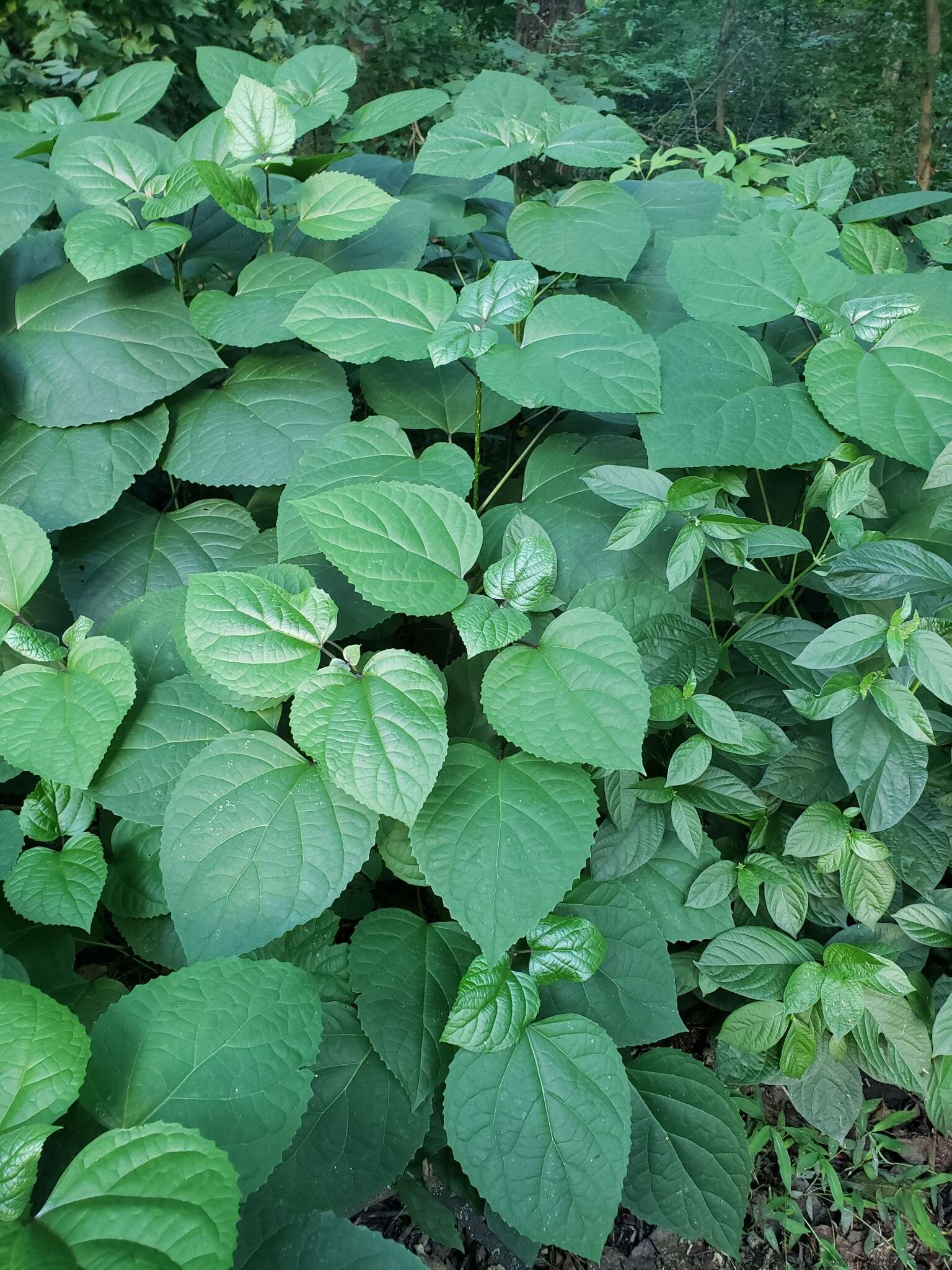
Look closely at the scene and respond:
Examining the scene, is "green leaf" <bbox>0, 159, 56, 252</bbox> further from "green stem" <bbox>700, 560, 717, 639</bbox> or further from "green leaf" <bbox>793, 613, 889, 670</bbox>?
"green leaf" <bbox>793, 613, 889, 670</bbox>

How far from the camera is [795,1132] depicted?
1.44m

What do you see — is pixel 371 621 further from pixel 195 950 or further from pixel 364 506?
pixel 195 950

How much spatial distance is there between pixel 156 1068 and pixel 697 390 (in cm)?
121

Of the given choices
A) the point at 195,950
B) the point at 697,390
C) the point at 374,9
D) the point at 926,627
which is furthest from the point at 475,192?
the point at 374,9

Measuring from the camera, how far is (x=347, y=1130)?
1.12 meters

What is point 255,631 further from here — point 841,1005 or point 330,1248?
point 841,1005

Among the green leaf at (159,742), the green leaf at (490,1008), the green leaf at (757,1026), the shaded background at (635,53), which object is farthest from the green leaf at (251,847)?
the shaded background at (635,53)

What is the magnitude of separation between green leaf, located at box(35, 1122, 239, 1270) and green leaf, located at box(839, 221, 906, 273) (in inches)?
75.0

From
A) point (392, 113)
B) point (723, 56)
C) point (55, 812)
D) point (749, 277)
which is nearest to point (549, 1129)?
point (55, 812)

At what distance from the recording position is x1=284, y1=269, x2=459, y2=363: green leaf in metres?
1.32

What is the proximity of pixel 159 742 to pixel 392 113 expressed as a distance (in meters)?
1.53

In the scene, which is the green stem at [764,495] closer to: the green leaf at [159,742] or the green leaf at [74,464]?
the green leaf at [159,742]

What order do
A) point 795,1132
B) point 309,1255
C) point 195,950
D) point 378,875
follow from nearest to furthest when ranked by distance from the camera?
point 309,1255 → point 195,950 → point 378,875 → point 795,1132

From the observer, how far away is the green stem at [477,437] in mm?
1367
